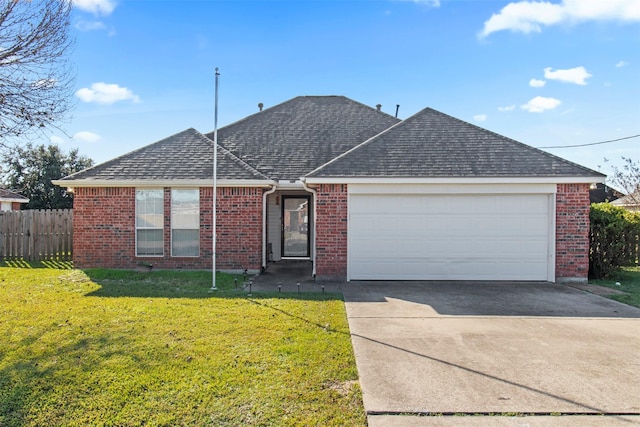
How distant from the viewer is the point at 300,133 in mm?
14102

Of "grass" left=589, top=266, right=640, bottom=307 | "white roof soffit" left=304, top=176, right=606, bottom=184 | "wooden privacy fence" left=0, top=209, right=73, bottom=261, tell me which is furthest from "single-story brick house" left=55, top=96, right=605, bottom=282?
"wooden privacy fence" left=0, top=209, right=73, bottom=261

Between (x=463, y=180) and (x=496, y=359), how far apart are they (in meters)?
5.74

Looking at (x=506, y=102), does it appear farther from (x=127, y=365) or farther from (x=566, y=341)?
(x=127, y=365)

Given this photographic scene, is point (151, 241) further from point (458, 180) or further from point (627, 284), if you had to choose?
point (627, 284)

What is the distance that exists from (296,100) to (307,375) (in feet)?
45.5

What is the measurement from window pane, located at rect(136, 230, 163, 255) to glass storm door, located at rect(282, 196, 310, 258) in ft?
15.9

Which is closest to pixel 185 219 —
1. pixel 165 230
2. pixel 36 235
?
pixel 165 230

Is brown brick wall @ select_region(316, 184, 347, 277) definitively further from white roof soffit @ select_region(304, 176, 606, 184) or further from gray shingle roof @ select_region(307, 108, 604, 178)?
gray shingle roof @ select_region(307, 108, 604, 178)

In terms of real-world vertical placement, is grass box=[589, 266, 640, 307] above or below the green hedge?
below

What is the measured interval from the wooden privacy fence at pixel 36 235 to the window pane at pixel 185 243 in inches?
207

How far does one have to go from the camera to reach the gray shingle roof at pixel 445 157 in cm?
967

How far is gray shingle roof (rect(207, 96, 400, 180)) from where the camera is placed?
1255 cm

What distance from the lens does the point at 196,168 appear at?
10805mm

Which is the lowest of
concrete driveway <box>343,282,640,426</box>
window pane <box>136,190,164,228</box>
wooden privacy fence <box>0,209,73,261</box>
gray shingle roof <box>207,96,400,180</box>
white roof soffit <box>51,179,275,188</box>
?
concrete driveway <box>343,282,640,426</box>
